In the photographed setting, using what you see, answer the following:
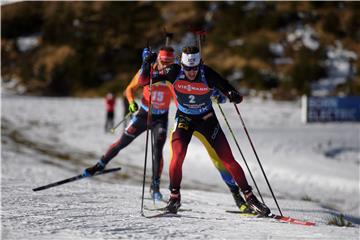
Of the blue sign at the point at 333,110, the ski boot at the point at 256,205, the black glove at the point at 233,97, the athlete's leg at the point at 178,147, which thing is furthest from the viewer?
the blue sign at the point at 333,110

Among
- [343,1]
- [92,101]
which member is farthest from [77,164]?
[343,1]

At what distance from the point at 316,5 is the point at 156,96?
36737 millimetres

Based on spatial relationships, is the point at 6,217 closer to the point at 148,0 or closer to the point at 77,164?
the point at 77,164

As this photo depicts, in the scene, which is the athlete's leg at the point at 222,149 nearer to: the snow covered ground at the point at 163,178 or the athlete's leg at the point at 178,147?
the athlete's leg at the point at 178,147

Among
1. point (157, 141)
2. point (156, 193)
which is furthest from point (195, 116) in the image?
point (156, 193)

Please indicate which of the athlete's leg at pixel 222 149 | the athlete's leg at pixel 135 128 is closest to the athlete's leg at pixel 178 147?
the athlete's leg at pixel 222 149

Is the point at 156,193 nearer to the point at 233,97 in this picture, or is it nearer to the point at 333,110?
the point at 233,97

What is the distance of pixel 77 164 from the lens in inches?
666

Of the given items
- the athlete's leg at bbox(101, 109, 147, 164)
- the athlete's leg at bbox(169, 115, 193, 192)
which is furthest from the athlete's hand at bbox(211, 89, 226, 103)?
the athlete's leg at bbox(101, 109, 147, 164)

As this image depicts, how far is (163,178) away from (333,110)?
42.7 ft

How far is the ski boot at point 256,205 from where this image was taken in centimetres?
710

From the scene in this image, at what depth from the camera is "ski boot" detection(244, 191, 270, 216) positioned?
7095 mm

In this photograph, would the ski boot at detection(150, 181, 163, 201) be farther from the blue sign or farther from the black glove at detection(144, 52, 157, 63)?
the blue sign

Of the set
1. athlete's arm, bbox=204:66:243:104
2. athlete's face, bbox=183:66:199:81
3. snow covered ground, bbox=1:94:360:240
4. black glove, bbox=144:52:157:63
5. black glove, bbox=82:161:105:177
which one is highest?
black glove, bbox=144:52:157:63
